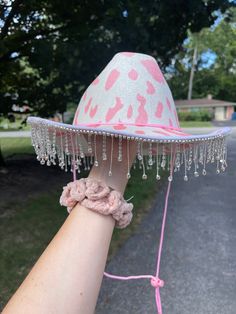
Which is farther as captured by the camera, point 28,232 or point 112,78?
point 28,232

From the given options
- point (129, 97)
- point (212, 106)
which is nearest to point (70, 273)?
point (129, 97)

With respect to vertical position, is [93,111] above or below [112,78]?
below

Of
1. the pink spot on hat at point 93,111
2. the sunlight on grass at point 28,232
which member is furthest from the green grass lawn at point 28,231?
the pink spot on hat at point 93,111

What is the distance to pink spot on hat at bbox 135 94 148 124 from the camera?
1.29m

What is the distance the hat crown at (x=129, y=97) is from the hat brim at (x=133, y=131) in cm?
6

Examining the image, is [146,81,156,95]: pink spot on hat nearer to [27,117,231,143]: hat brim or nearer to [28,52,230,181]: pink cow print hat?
[28,52,230,181]: pink cow print hat

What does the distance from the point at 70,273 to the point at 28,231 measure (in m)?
3.68

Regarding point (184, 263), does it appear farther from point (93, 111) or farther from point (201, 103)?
point (201, 103)

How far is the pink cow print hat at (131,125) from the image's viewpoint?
1188 millimetres

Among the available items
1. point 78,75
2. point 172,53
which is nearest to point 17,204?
point 78,75

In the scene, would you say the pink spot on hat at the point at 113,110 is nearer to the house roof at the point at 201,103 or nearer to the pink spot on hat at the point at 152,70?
the pink spot on hat at the point at 152,70

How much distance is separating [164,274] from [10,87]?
20.5ft

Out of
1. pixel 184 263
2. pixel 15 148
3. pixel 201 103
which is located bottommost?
pixel 201 103

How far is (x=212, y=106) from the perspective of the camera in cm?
4466
